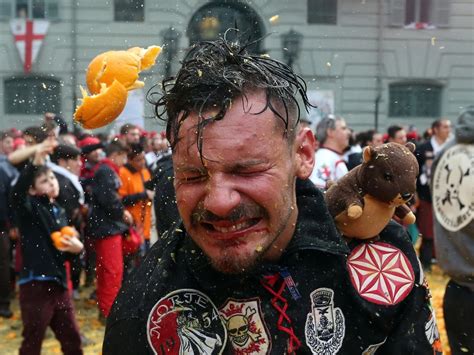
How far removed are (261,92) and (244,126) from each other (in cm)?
12

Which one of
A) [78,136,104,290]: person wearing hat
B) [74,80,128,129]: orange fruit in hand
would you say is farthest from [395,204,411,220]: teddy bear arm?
[78,136,104,290]: person wearing hat

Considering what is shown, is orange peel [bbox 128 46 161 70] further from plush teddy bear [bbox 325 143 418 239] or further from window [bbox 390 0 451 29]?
window [bbox 390 0 451 29]

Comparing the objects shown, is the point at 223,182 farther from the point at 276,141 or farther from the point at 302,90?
the point at 302,90

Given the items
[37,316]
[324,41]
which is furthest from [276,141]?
[324,41]

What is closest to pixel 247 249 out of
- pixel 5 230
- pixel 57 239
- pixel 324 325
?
pixel 324 325

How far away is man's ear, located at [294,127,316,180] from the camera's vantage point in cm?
206

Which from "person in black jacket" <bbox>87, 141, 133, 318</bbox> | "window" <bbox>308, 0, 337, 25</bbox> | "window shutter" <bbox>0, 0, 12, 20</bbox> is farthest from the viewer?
"window shutter" <bbox>0, 0, 12, 20</bbox>

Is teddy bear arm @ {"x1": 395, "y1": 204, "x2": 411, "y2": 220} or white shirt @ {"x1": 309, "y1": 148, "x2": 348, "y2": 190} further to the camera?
white shirt @ {"x1": 309, "y1": 148, "x2": 348, "y2": 190}

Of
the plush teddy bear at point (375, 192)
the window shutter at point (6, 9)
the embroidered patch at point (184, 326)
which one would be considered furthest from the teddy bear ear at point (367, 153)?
the window shutter at point (6, 9)

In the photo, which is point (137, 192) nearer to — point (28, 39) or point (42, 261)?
point (42, 261)

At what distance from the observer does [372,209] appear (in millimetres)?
2215

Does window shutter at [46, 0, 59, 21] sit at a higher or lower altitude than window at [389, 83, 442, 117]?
higher

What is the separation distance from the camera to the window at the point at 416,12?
14822 millimetres

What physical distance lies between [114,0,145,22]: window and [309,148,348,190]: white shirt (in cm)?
257
